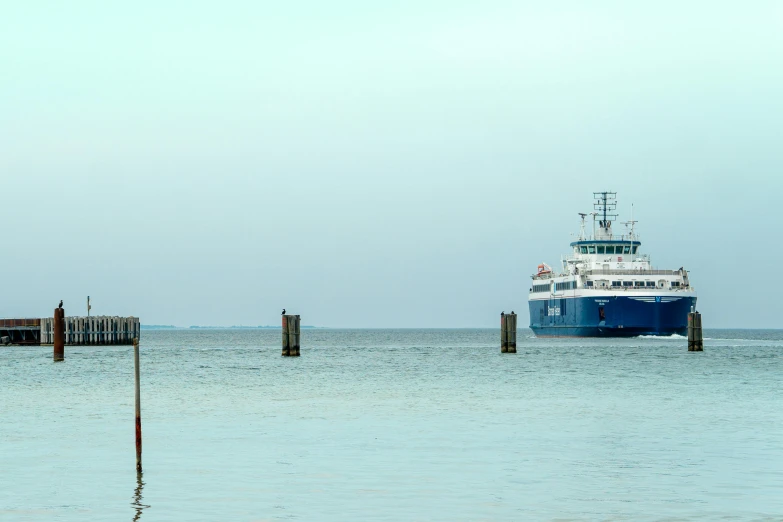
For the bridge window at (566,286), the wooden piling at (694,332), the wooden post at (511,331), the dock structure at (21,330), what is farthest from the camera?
the bridge window at (566,286)

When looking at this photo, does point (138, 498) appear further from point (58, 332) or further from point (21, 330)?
point (21, 330)

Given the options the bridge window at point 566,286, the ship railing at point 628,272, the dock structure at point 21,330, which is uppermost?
the ship railing at point 628,272

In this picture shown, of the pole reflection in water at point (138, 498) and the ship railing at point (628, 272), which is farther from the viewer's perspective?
the ship railing at point (628, 272)

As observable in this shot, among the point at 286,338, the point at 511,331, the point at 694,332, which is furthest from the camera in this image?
the point at 511,331

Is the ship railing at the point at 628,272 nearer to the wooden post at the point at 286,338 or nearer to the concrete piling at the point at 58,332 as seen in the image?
the wooden post at the point at 286,338

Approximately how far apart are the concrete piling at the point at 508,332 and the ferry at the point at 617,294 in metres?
32.1

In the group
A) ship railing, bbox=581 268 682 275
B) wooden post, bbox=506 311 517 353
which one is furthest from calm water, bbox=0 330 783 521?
ship railing, bbox=581 268 682 275

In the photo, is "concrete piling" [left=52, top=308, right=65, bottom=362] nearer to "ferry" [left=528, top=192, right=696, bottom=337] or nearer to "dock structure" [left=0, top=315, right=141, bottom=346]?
"dock structure" [left=0, top=315, right=141, bottom=346]

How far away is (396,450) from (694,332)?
230ft

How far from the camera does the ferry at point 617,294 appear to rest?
404 ft

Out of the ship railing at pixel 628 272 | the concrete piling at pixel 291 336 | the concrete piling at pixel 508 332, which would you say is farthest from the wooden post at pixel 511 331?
the ship railing at pixel 628 272

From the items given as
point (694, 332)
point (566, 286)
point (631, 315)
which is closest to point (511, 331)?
point (694, 332)

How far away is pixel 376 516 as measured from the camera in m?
19.3

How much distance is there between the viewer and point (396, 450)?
27984mm
